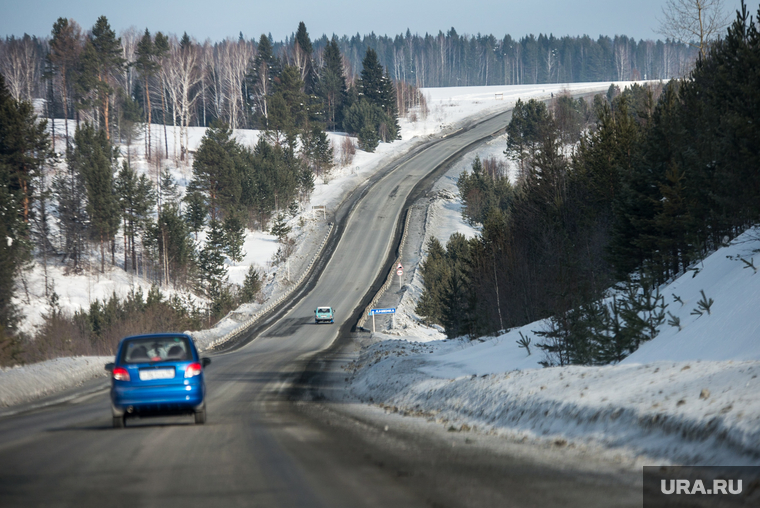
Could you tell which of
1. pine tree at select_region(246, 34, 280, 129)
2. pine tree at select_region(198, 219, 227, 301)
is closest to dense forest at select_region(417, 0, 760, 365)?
pine tree at select_region(198, 219, 227, 301)

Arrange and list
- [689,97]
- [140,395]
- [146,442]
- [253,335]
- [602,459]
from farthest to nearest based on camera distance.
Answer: [253,335] → [689,97] → [140,395] → [146,442] → [602,459]

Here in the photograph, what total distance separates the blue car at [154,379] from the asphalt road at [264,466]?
399 mm

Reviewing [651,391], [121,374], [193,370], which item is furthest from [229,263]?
[651,391]

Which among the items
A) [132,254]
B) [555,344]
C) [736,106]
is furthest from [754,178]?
[132,254]

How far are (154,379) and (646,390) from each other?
309 inches

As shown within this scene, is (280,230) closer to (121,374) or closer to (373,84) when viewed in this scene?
(373,84)

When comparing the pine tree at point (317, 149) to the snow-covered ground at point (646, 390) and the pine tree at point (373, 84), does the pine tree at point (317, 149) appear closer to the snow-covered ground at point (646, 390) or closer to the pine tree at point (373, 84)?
the pine tree at point (373, 84)

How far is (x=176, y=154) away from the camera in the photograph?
99.4 metres

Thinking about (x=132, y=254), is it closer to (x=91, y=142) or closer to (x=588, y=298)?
(x=91, y=142)

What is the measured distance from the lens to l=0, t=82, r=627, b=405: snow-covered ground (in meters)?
22.5

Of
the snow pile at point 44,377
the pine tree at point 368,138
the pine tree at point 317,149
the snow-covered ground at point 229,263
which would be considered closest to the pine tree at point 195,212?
the snow-covered ground at point 229,263

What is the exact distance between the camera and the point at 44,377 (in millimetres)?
20297

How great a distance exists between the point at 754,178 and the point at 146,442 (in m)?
16.9

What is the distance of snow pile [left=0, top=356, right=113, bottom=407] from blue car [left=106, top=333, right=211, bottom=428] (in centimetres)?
744
